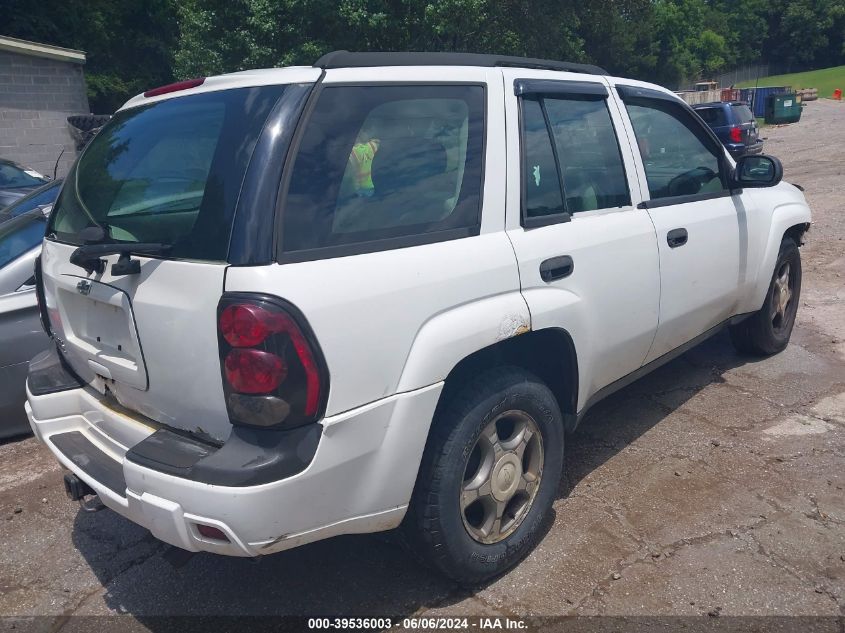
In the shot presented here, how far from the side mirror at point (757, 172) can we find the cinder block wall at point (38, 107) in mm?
14683

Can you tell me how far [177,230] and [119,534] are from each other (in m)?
1.72

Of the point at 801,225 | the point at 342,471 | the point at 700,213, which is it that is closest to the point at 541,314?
the point at 342,471

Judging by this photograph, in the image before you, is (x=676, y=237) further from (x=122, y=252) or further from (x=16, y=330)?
(x=16, y=330)

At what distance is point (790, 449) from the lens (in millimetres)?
3912

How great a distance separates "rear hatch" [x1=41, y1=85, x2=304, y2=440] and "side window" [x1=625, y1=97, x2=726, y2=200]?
2103mm

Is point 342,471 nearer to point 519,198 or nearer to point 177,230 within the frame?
point 177,230

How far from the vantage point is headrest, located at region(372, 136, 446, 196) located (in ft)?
8.30

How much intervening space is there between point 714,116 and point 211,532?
761 inches

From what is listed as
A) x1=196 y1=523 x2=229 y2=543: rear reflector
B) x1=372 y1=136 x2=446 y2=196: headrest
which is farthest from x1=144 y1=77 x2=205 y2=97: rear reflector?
x1=196 y1=523 x2=229 y2=543: rear reflector

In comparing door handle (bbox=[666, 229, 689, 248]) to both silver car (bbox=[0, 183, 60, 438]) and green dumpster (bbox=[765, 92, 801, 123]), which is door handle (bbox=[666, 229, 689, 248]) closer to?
silver car (bbox=[0, 183, 60, 438])

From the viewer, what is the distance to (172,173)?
2.72m

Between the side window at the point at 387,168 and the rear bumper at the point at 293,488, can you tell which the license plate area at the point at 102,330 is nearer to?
the rear bumper at the point at 293,488

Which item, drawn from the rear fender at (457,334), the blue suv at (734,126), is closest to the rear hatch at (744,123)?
the blue suv at (734,126)

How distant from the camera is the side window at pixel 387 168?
2.32m
